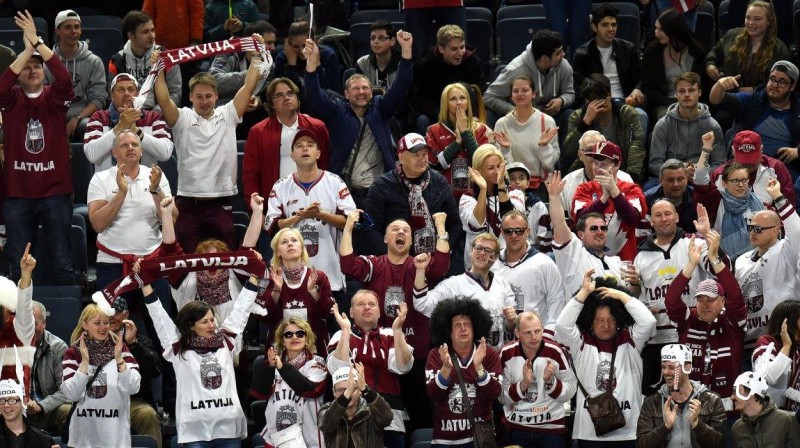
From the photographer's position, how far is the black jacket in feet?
44.8

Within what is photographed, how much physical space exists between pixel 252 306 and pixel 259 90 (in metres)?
3.26

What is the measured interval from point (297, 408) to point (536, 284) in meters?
1.86

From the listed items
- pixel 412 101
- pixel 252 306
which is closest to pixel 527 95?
pixel 412 101

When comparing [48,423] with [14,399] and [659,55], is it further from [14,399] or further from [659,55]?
[659,55]

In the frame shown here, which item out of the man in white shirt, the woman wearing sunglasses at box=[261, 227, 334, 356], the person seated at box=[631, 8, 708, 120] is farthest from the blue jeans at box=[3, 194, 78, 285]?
the person seated at box=[631, 8, 708, 120]

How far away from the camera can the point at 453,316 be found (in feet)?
34.3

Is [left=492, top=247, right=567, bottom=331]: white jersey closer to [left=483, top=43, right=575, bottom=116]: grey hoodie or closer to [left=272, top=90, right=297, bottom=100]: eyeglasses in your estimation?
[left=272, top=90, right=297, bottom=100]: eyeglasses

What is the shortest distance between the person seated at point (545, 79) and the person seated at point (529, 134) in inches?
18.2

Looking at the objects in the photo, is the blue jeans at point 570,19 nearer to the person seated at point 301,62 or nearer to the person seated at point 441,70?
the person seated at point 441,70

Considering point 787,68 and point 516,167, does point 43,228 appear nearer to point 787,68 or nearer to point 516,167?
point 516,167

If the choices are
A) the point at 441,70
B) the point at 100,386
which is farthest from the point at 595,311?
the point at 441,70

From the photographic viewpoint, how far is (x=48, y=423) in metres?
10.8

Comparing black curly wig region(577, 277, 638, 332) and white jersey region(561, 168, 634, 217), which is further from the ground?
white jersey region(561, 168, 634, 217)

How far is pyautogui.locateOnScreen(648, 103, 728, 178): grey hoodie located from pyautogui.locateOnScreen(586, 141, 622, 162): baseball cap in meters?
1.04
